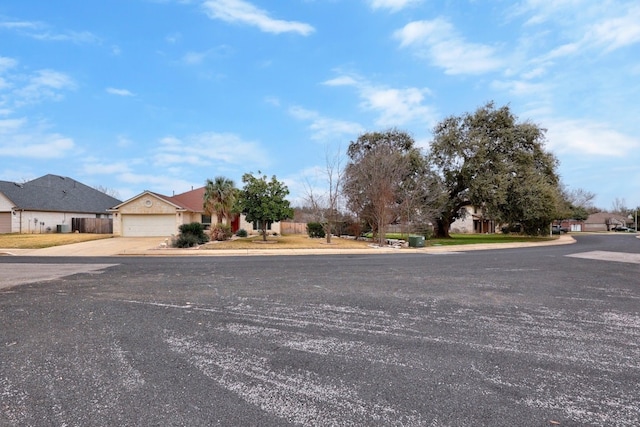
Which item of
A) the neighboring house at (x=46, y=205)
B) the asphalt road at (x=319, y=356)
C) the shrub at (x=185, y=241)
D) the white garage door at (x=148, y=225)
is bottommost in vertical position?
the asphalt road at (x=319, y=356)

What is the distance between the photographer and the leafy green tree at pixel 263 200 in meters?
25.9

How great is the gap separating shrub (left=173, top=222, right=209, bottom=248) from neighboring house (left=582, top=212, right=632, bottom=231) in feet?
283

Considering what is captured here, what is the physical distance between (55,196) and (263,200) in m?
25.4

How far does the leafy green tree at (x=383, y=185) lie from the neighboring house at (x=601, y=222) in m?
70.4

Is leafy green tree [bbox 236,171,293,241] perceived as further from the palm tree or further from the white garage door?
the white garage door

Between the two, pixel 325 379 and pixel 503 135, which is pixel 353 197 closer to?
pixel 503 135

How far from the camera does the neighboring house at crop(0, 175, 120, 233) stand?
33156 millimetres

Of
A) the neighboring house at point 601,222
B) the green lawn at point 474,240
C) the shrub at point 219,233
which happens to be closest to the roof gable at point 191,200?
A: the shrub at point 219,233

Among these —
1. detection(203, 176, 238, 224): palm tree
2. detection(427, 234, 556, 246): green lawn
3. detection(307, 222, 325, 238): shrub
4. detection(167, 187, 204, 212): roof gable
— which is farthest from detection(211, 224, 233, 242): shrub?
detection(427, 234, 556, 246): green lawn

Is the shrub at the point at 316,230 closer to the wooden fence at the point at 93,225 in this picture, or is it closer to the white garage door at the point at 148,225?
the white garage door at the point at 148,225

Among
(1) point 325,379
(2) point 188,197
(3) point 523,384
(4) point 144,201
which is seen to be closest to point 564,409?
(3) point 523,384

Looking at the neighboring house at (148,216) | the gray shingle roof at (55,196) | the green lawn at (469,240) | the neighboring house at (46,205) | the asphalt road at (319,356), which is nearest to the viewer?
the asphalt road at (319,356)

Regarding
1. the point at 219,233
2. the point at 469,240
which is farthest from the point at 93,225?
the point at 469,240

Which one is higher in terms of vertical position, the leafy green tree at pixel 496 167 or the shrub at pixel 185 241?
the leafy green tree at pixel 496 167
